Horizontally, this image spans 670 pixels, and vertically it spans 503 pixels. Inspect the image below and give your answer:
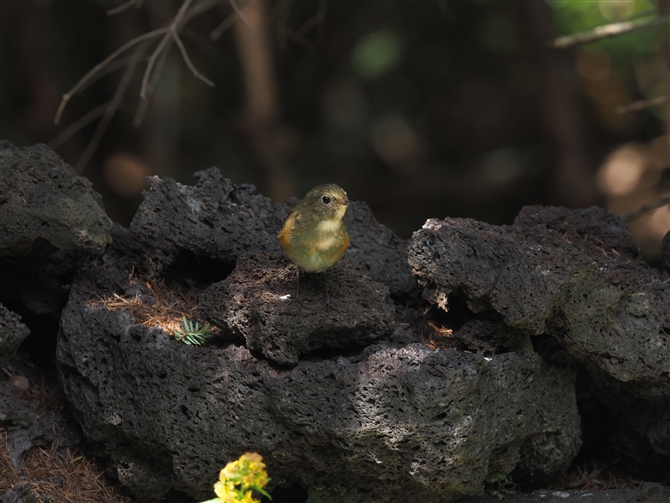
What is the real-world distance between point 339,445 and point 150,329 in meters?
1.16

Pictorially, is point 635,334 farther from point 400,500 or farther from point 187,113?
point 187,113

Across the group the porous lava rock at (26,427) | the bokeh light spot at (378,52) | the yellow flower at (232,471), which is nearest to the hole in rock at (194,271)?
the porous lava rock at (26,427)

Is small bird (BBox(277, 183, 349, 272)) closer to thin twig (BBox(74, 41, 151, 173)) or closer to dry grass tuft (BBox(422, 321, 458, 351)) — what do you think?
dry grass tuft (BBox(422, 321, 458, 351))

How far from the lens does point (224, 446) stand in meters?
3.57

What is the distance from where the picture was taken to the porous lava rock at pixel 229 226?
4.17m

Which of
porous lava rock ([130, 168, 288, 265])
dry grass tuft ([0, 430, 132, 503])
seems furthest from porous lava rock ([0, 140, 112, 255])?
dry grass tuft ([0, 430, 132, 503])

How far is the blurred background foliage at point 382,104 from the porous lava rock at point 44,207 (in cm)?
419

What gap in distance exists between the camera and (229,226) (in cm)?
429

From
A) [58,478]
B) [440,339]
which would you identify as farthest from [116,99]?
[440,339]

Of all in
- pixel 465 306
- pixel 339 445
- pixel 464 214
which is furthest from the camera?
pixel 464 214

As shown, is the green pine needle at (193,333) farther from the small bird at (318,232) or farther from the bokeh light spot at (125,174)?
the bokeh light spot at (125,174)

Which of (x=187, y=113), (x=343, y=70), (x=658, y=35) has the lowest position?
(x=187, y=113)

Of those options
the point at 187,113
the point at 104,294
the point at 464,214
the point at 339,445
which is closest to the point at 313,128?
the point at 187,113

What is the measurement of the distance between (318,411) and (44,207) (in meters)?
1.84
